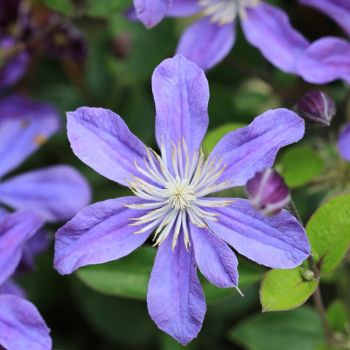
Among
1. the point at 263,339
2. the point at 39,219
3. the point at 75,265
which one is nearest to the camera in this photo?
the point at 75,265

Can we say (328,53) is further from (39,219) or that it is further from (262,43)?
(39,219)

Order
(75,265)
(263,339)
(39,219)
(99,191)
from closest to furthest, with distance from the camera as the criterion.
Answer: (75,265) < (39,219) < (263,339) < (99,191)

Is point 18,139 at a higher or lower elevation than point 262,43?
lower

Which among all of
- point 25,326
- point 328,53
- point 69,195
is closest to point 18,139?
point 69,195

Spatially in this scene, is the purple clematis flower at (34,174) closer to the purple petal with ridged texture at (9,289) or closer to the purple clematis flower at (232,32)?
the purple petal with ridged texture at (9,289)

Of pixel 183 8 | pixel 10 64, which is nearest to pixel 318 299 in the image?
pixel 183 8

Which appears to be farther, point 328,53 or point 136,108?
point 136,108

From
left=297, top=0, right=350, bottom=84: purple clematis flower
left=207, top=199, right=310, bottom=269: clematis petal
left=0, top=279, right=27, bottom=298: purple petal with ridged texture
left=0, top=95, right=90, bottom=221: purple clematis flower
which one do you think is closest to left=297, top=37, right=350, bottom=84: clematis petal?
left=297, top=0, right=350, bottom=84: purple clematis flower
